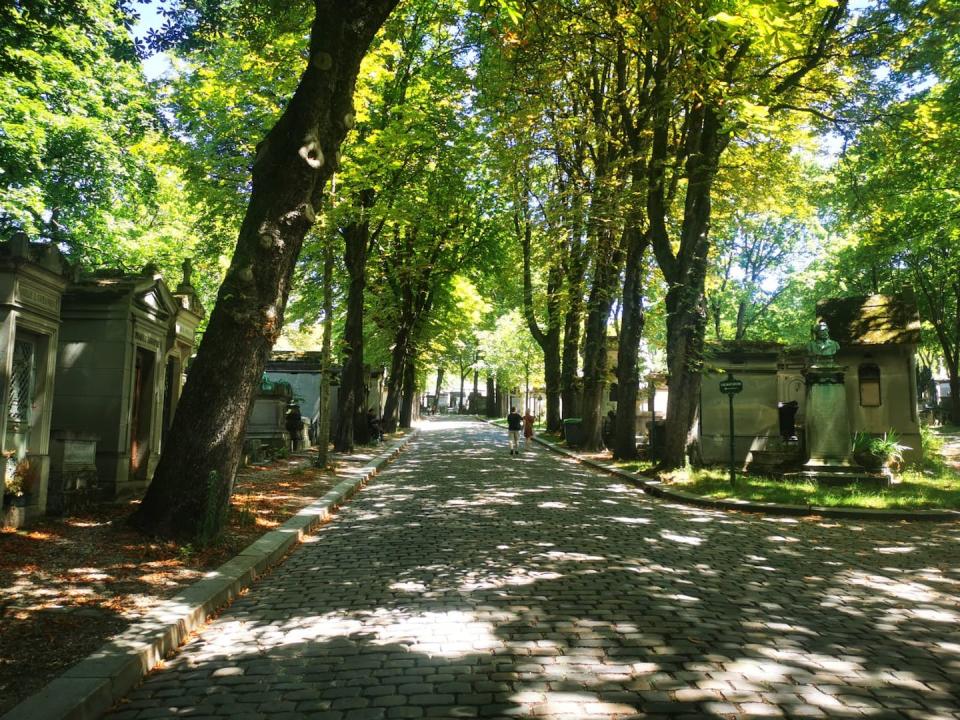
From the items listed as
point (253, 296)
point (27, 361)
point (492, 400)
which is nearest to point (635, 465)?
point (253, 296)

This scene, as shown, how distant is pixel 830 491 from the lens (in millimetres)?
12984

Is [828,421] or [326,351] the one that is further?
[326,351]

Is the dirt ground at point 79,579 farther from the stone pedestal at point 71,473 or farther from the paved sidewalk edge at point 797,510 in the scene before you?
the paved sidewalk edge at point 797,510

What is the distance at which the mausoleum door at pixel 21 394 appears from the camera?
8.22m

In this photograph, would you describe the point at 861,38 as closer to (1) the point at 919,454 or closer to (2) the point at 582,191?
(2) the point at 582,191

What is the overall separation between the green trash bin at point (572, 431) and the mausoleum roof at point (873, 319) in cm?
958

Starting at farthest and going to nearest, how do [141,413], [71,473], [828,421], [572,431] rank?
[572,431] → [828,421] → [141,413] → [71,473]

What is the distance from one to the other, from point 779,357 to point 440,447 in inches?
512

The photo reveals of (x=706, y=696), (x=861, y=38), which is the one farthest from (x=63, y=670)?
(x=861, y=38)

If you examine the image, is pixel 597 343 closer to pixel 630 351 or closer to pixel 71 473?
pixel 630 351

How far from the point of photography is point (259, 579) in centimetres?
682

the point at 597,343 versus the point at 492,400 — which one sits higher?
the point at 597,343

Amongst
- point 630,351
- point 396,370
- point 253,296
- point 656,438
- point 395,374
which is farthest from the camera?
Answer: point 395,374

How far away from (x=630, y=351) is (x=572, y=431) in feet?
25.4
